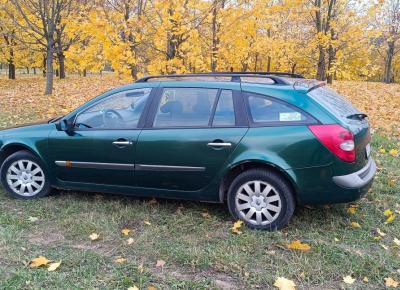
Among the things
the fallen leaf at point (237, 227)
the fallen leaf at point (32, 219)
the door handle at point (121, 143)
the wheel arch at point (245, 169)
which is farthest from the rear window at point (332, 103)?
the fallen leaf at point (32, 219)

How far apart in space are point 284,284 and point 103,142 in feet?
8.33

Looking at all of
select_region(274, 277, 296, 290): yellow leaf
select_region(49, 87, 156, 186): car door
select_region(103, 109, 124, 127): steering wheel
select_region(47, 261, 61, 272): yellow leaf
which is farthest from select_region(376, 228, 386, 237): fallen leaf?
select_region(47, 261, 61, 272): yellow leaf

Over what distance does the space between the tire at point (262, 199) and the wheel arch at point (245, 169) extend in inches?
1.7

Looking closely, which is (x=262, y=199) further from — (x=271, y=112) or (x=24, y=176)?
(x=24, y=176)

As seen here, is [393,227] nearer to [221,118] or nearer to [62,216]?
[221,118]

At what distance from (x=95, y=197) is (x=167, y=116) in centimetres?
150

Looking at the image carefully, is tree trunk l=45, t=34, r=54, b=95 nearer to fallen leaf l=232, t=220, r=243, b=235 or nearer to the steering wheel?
the steering wheel

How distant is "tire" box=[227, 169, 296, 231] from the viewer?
164 inches

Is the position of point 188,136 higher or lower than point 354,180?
higher

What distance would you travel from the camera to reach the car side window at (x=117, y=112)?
477 cm

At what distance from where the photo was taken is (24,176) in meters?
5.17

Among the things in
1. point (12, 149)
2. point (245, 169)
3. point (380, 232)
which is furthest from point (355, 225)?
point (12, 149)

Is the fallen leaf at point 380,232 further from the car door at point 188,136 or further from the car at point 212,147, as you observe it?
the car door at point 188,136

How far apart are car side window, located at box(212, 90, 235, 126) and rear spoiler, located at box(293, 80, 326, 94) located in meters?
0.68
